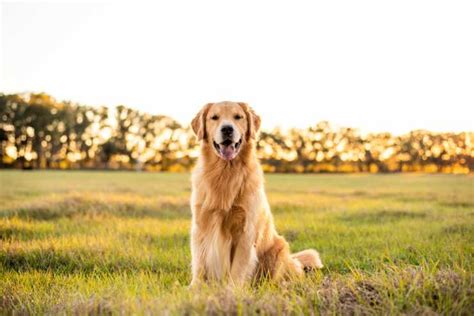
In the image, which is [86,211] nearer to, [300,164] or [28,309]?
[28,309]

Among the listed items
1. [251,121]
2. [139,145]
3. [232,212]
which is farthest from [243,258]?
[139,145]

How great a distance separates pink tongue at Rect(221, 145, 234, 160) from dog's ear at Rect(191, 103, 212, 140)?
429mm

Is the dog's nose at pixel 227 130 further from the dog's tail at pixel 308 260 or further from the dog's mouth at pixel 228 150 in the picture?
the dog's tail at pixel 308 260

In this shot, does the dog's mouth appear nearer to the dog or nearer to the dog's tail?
the dog

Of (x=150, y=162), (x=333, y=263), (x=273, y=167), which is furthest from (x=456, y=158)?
(x=150, y=162)

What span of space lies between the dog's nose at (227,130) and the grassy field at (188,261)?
5.27 feet

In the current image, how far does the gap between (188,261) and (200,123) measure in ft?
6.06

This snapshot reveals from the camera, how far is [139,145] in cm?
6159

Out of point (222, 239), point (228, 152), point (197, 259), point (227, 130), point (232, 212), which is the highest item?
point (227, 130)

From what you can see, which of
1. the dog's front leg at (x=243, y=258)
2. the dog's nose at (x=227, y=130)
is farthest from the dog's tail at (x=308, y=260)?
the dog's nose at (x=227, y=130)

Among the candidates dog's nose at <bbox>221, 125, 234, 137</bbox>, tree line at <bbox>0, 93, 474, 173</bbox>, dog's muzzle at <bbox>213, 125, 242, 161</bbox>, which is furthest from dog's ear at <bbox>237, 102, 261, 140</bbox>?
tree line at <bbox>0, 93, 474, 173</bbox>

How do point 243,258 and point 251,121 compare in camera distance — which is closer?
point 243,258

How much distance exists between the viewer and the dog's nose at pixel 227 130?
15.5 ft

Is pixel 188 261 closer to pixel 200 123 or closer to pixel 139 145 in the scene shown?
pixel 200 123
